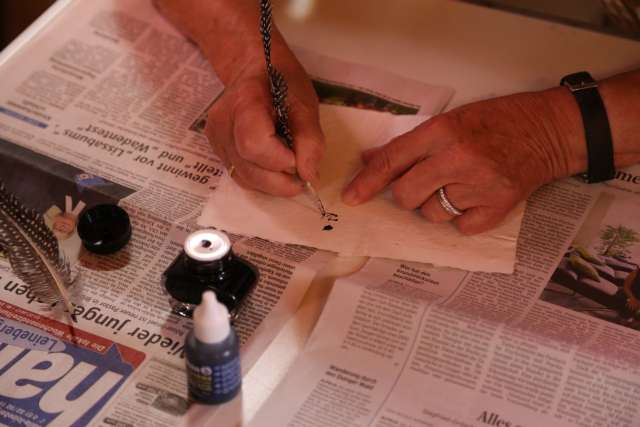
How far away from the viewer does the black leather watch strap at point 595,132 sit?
33.2 inches

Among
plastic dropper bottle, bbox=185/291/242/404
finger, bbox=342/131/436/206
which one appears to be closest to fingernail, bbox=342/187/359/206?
finger, bbox=342/131/436/206

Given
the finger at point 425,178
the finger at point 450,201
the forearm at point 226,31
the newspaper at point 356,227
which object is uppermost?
the forearm at point 226,31

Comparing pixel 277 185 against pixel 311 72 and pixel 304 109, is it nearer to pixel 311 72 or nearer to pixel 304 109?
pixel 304 109

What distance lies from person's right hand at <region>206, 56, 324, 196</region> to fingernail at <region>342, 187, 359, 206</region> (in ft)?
0.15

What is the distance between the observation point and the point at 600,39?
1.02 m

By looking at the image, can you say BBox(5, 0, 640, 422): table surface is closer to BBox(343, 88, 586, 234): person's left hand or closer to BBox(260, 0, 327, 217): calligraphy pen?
BBox(343, 88, 586, 234): person's left hand

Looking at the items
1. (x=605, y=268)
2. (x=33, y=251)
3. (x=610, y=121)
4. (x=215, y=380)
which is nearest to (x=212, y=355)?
(x=215, y=380)

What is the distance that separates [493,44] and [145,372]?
65 cm

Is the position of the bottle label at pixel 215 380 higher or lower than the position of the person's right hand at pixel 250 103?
lower

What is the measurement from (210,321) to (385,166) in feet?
1.03

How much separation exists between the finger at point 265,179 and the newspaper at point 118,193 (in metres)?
0.06

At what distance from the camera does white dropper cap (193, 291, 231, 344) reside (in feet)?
1.89

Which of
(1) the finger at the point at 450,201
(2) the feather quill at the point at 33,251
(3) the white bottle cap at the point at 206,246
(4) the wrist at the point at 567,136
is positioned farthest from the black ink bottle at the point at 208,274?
(4) the wrist at the point at 567,136

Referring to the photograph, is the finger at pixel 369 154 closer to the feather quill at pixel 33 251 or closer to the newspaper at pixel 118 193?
the newspaper at pixel 118 193
